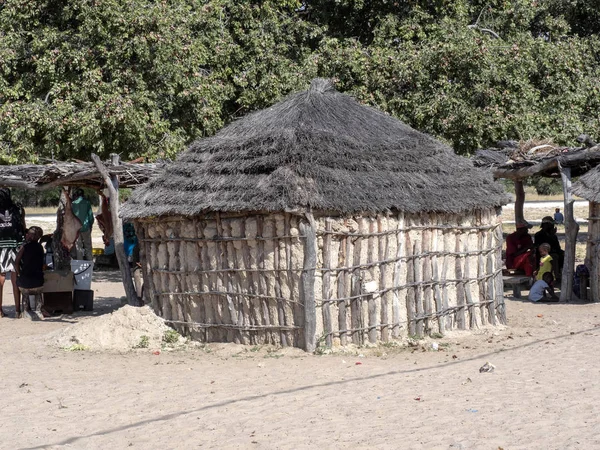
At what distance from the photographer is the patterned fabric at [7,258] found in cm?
1989

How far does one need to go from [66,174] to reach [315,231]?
4.72 meters

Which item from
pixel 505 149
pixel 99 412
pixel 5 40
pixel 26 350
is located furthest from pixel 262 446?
pixel 5 40

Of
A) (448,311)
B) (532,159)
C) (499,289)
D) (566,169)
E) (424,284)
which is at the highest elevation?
(532,159)

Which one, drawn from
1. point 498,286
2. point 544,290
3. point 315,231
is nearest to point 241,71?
point 544,290

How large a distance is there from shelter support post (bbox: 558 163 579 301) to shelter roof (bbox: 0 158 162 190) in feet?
22.8

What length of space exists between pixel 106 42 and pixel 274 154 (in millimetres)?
7543

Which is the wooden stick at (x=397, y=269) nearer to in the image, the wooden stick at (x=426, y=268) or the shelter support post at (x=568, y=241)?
the wooden stick at (x=426, y=268)

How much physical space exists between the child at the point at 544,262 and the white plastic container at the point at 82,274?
768 centimetres

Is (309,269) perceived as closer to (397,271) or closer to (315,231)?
(315,231)

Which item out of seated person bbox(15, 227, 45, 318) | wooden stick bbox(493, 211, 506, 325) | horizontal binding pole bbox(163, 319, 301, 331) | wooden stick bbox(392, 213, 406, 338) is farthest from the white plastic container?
wooden stick bbox(493, 211, 506, 325)

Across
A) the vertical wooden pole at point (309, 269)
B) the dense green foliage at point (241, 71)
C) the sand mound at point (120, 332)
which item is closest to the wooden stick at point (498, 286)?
the vertical wooden pole at point (309, 269)

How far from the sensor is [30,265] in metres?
14.0

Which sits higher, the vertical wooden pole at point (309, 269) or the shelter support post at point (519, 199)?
the shelter support post at point (519, 199)

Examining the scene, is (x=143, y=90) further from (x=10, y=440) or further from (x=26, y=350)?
(x=10, y=440)
